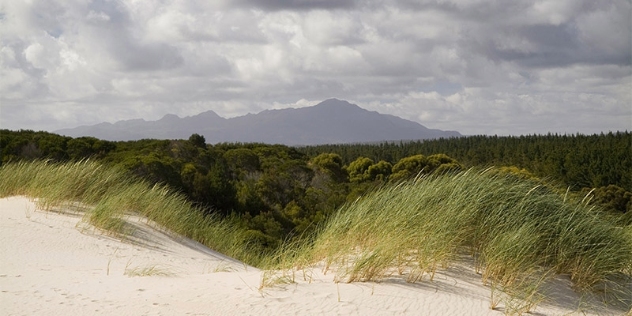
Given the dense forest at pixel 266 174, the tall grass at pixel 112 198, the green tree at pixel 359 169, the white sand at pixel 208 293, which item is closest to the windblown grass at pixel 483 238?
the white sand at pixel 208 293

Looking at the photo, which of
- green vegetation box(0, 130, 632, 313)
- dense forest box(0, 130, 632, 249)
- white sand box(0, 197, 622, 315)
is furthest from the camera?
dense forest box(0, 130, 632, 249)

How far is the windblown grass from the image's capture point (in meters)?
5.62

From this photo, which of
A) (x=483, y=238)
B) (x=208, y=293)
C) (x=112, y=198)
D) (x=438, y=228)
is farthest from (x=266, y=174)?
(x=208, y=293)

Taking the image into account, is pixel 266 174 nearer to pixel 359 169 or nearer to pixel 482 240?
pixel 359 169

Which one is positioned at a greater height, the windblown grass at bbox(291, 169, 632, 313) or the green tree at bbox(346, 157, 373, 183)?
the windblown grass at bbox(291, 169, 632, 313)

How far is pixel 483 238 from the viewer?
615cm

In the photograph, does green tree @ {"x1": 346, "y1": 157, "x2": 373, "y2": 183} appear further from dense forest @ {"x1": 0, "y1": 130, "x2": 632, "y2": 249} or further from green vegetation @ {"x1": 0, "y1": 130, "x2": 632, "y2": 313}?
green vegetation @ {"x1": 0, "y1": 130, "x2": 632, "y2": 313}

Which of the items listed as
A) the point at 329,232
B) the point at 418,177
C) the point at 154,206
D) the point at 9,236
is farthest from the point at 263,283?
the point at 154,206

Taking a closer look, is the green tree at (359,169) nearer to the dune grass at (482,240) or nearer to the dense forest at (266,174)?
the dense forest at (266,174)

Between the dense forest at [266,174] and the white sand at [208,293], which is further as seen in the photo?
the dense forest at [266,174]

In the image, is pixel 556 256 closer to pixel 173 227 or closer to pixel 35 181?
pixel 173 227

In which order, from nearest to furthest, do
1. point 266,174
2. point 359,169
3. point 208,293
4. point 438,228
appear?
point 208,293, point 438,228, point 266,174, point 359,169

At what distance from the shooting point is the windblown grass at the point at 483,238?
5617mm

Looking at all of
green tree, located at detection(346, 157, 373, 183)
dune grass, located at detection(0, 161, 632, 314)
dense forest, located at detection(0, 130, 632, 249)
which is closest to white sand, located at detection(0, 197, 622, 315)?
Result: dune grass, located at detection(0, 161, 632, 314)
